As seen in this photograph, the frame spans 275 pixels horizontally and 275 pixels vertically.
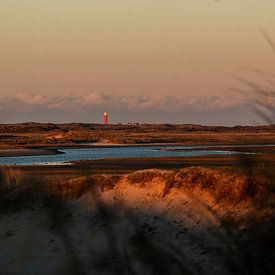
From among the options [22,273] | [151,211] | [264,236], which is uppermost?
[264,236]

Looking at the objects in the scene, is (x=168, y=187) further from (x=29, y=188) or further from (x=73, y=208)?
(x=29, y=188)

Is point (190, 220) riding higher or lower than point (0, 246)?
higher

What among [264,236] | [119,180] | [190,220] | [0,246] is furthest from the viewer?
[119,180]

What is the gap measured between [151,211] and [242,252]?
10.9 meters

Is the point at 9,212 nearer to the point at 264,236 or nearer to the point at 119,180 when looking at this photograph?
the point at 119,180

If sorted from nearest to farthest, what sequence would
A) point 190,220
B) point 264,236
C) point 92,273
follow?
point 264,236 < point 92,273 < point 190,220

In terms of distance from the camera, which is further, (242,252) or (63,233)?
(242,252)

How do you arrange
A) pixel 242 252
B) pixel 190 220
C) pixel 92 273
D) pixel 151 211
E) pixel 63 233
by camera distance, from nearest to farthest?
pixel 63 233 → pixel 242 252 → pixel 92 273 → pixel 190 220 → pixel 151 211

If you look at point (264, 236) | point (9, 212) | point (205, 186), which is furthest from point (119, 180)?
point (264, 236)

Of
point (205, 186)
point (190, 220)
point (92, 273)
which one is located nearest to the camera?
point (92, 273)

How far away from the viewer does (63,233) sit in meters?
2.79

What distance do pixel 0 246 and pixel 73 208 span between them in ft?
5.75

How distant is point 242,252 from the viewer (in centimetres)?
308

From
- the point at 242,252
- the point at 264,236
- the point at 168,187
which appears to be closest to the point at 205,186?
the point at 168,187
